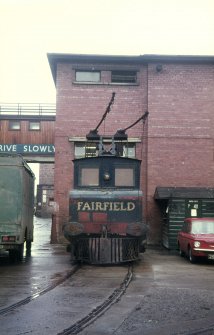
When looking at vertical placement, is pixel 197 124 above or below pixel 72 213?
above

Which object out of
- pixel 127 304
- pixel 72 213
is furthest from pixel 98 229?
pixel 127 304

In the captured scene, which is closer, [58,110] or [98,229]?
[98,229]

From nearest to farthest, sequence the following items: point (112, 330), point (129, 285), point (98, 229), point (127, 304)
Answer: point (112, 330) → point (127, 304) → point (129, 285) → point (98, 229)

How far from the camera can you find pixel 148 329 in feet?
20.2

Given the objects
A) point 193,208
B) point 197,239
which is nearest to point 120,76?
point 193,208

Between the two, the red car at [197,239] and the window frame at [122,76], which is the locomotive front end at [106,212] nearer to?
the red car at [197,239]

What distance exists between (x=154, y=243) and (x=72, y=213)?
9.02 meters

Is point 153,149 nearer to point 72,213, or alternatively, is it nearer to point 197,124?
point 197,124

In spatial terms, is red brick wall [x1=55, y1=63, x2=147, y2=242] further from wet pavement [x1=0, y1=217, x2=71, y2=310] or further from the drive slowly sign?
the drive slowly sign

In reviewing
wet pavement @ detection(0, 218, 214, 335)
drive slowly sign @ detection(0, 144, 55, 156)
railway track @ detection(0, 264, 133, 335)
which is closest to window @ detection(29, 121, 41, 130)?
drive slowly sign @ detection(0, 144, 55, 156)

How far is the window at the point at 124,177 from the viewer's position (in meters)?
14.9

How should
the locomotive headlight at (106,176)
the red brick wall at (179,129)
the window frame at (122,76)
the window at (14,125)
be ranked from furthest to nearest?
the window at (14,125) < the window frame at (122,76) < the red brick wall at (179,129) < the locomotive headlight at (106,176)

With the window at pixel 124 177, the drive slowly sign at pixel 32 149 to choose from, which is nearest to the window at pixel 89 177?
the window at pixel 124 177

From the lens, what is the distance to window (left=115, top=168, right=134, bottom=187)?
14945 millimetres
